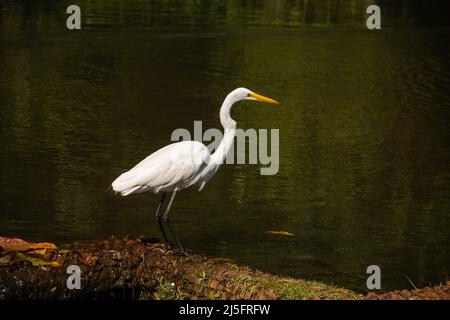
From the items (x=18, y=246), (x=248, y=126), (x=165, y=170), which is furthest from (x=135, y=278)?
(x=248, y=126)

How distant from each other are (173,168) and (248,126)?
6218 mm

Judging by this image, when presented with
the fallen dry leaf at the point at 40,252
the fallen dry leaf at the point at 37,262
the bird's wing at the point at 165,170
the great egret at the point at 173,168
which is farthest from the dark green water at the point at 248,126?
the fallen dry leaf at the point at 37,262

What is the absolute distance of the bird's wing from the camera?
319 inches

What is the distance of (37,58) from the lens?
18594mm

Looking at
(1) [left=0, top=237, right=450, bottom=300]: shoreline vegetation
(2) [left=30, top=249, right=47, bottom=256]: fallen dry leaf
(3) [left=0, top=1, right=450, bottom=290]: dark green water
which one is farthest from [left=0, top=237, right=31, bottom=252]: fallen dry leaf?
(3) [left=0, top=1, right=450, bottom=290]: dark green water

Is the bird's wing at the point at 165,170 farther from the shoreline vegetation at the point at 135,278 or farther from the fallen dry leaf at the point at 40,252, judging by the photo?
the fallen dry leaf at the point at 40,252

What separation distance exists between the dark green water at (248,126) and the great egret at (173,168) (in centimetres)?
110

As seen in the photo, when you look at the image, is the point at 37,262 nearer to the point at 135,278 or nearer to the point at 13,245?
the point at 13,245

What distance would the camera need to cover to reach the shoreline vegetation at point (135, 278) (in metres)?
6.69

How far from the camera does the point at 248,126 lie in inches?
564

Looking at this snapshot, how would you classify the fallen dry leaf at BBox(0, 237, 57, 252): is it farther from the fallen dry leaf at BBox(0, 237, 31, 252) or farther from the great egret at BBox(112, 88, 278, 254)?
the great egret at BBox(112, 88, 278, 254)

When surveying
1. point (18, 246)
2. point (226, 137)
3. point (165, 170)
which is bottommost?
point (18, 246)

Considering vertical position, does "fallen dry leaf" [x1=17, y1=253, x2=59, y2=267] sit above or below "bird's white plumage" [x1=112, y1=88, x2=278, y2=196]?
below
